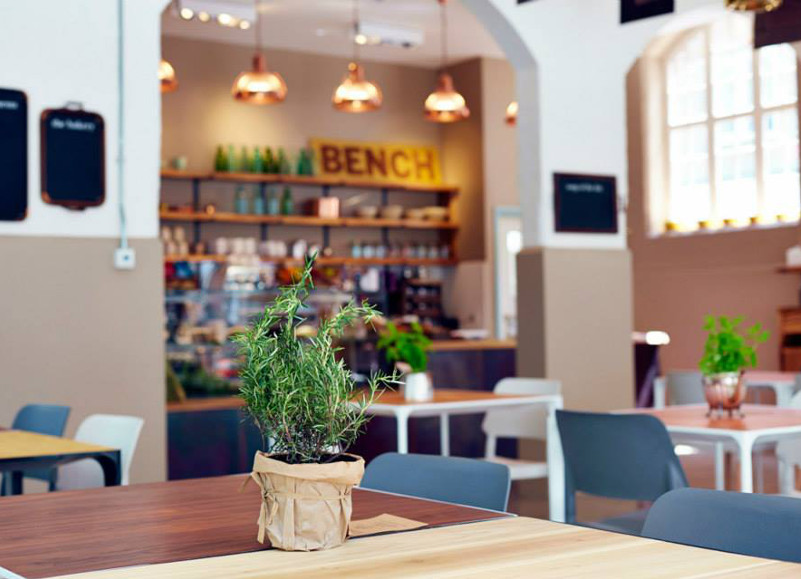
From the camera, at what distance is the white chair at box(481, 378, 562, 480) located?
17.0 feet

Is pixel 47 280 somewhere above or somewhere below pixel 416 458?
above

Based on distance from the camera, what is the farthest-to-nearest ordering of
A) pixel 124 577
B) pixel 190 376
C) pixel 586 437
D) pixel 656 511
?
pixel 190 376
pixel 586 437
pixel 656 511
pixel 124 577

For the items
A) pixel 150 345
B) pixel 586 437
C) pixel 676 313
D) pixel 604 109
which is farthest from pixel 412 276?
pixel 586 437

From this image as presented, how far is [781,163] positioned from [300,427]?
1027 cm

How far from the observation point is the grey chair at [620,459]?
333 centimetres

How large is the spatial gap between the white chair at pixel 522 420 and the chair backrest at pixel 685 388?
32.7 inches

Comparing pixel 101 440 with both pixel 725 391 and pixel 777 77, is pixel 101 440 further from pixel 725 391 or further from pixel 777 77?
pixel 777 77

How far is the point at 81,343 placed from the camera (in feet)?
16.7

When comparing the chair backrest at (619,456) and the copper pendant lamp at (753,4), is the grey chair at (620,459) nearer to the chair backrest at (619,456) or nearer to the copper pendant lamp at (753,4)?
the chair backrest at (619,456)

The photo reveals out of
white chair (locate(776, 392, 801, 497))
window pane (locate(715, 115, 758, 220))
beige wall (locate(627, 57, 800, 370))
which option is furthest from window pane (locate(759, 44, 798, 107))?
white chair (locate(776, 392, 801, 497))

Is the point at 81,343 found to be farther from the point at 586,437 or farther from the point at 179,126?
the point at 179,126

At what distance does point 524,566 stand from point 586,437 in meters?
2.21

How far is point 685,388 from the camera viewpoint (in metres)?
5.80

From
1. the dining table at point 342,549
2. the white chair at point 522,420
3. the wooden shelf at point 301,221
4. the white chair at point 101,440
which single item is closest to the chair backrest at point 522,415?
the white chair at point 522,420
